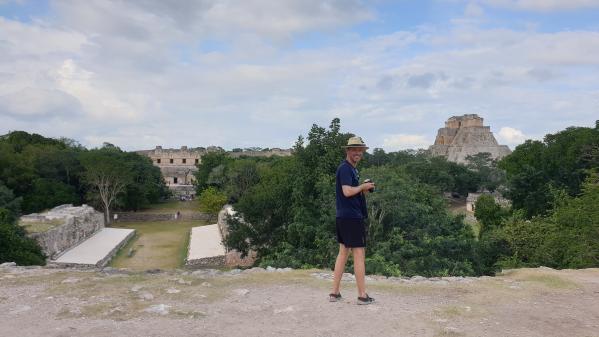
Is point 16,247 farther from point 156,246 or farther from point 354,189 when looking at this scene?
point 354,189

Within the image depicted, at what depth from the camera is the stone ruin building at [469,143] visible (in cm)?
6600

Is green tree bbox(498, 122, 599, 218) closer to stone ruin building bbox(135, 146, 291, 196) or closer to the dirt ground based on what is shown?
the dirt ground

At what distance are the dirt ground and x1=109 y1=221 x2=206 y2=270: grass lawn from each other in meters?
14.6

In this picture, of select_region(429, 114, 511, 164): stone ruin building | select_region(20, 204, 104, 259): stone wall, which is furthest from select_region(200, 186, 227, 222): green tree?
select_region(429, 114, 511, 164): stone ruin building

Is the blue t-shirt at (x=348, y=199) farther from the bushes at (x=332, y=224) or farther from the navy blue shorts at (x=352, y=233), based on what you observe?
the bushes at (x=332, y=224)

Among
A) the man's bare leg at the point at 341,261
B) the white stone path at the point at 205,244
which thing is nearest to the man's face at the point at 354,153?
the man's bare leg at the point at 341,261

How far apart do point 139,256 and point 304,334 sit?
2052 cm

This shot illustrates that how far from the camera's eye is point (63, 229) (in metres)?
22.7

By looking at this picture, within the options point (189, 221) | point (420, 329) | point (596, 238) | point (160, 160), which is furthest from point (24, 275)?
point (160, 160)

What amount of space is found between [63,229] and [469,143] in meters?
56.7

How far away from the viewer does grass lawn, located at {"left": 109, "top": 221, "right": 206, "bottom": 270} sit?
21.4 meters

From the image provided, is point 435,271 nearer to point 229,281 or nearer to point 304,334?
point 229,281

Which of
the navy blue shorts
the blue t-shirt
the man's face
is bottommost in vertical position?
the navy blue shorts

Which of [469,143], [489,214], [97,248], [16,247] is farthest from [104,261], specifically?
[469,143]
